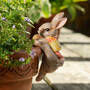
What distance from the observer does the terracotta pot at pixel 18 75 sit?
1742 mm

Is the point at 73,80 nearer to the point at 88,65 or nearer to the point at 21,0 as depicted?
the point at 88,65

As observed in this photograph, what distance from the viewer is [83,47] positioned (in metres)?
4.60

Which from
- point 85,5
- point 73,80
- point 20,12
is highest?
point 20,12

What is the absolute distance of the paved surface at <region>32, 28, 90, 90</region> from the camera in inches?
98.2

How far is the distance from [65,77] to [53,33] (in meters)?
0.99

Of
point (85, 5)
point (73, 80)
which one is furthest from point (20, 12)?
point (85, 5)

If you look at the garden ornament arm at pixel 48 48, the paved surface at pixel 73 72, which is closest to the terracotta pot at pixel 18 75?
the garden ornament arm at pixel 48 48

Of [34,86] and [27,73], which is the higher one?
[27,73]

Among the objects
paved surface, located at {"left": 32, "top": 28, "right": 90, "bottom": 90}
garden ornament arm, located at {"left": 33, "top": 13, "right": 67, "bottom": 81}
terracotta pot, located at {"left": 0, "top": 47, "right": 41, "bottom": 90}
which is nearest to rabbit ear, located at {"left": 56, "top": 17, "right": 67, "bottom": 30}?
garden ornament arm, located at {"left": 33, "top": 13, "right": 67, "bottom": 81}

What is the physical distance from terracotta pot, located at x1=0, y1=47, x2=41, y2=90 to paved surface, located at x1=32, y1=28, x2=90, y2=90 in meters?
0.57

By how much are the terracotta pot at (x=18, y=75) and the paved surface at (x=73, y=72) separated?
566 mm

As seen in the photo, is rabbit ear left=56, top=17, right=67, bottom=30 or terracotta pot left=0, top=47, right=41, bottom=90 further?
rabbit ear left=56, top=17, right=67, bottom=30

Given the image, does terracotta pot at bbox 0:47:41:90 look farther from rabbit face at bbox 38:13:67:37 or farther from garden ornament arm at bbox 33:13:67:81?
rabbit face at bbox 38:13:67:37

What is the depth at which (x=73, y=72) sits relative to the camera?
3027mm
